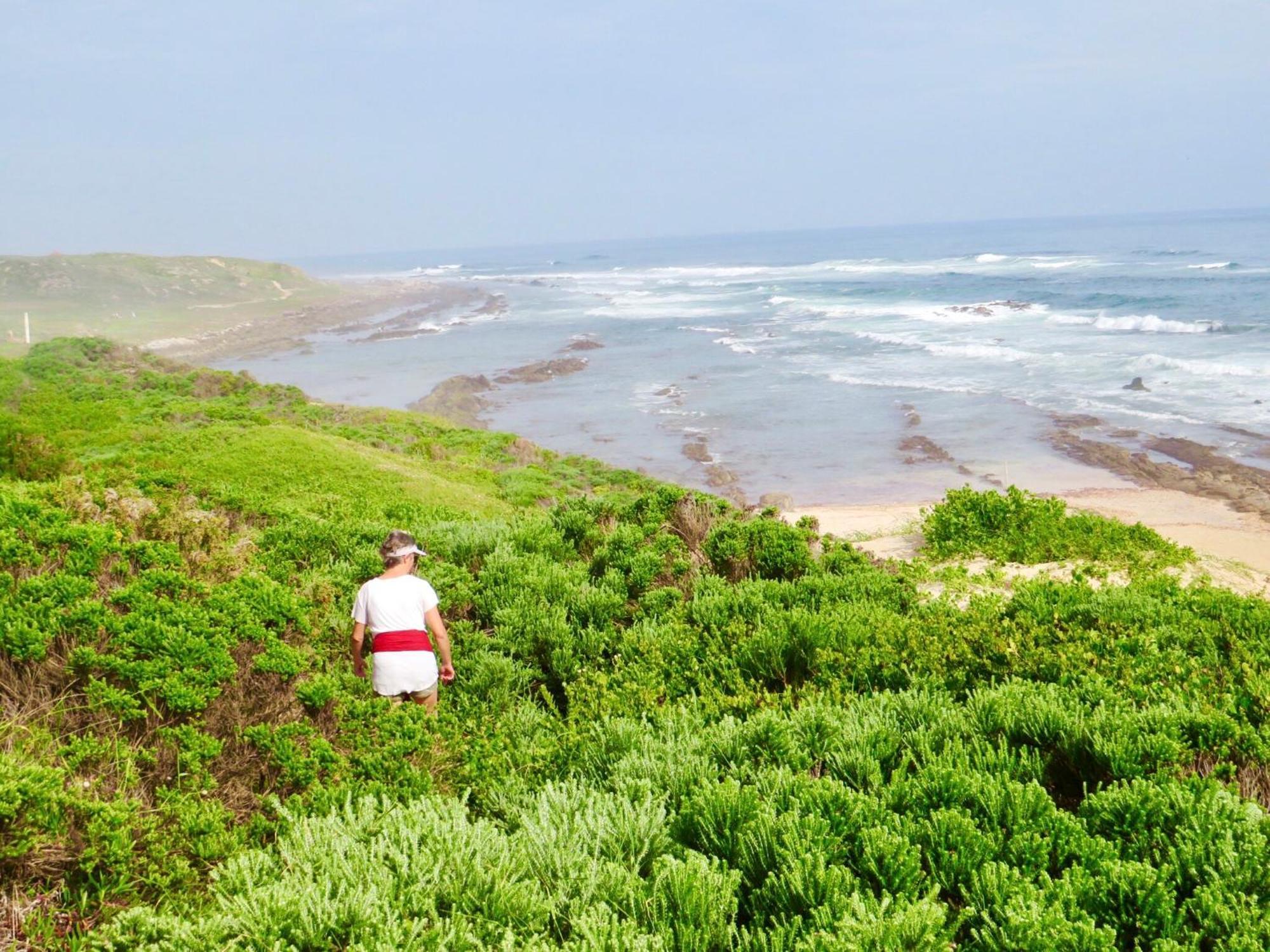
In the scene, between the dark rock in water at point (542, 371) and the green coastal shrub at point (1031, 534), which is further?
the dark rock in water at point (542, 371)

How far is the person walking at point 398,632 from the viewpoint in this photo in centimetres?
522

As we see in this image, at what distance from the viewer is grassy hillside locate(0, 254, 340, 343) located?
55.0m

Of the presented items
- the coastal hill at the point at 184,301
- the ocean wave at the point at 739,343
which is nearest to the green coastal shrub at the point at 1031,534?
the ocean wave at the point at 739,343

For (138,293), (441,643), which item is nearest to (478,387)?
(441,643)

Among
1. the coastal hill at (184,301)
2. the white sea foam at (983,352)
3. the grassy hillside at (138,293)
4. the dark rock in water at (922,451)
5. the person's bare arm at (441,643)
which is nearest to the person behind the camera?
the person's bare arm at (441,643)

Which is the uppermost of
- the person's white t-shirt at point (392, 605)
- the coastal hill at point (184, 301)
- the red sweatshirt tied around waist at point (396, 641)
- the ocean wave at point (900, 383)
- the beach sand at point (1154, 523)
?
the coastal hill at point (184, 301)

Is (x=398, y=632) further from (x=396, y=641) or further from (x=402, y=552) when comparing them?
(x=402, y=552)

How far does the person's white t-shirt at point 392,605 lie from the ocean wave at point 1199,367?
31.6 meters

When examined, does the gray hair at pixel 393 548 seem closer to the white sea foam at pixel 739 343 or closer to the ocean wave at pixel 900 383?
the ocean wave at pixel 900 383

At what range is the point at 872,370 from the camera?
3500cm

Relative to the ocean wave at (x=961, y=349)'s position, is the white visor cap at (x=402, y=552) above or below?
above

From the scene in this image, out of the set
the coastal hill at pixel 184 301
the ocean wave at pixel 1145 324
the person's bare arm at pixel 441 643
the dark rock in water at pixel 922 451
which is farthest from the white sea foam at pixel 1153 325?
the coastal hill at pixel 184 301

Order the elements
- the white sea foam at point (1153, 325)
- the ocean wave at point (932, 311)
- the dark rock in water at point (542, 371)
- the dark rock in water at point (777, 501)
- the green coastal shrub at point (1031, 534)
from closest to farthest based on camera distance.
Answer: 1. the green coastal shrub at point (1031, 534)
2. the dark rock in water at point (777, 501)
3. the dark rock in water at point (542, 371)
4. the white sea foam at point (1153, 325)
5. the ocean wave at point (932, 311)

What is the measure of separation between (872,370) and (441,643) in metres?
31.9
